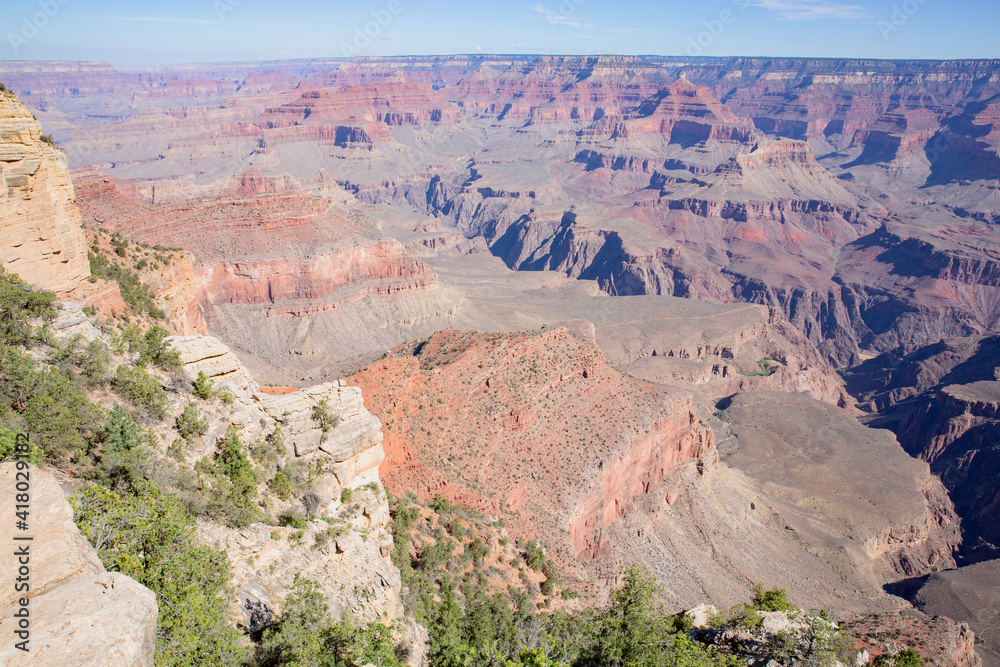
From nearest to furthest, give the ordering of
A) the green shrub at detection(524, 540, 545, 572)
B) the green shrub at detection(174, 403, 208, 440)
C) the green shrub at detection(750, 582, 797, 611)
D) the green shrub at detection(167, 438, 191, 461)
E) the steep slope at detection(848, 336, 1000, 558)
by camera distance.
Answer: the green shrub at detection(167, 438, 191, 461) → the green shrub at detection(174, 403, 208, 440) → the green shrub at detection(750, 582, 797, 611) → the green shrub at detection(524, 540, 545, 572) → the steep slope at detection(848, 336, 1000, 558)

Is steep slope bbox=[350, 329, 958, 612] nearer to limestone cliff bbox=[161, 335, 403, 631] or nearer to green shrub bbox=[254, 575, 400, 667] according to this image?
limestone cliff bbox=[161, 335, 403, 631]

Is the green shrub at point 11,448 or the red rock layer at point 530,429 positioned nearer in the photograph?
the green shrub at point 11,448

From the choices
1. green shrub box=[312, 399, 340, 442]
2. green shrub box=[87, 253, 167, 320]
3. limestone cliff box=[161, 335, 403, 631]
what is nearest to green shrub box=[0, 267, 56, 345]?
limestone cliff box=[161, 335, 403, 631]

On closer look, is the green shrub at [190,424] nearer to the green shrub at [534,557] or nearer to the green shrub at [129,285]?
the green shrub at [129,285]

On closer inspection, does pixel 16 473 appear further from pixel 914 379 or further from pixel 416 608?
pixel 914 379

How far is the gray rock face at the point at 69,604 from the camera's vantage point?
10.2 m

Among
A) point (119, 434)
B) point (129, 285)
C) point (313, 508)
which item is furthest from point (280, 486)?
point (129, 285)

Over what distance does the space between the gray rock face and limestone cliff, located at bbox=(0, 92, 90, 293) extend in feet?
45.1

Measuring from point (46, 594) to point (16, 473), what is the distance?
3.84 metres

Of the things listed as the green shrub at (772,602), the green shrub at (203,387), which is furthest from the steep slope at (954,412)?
the green shrub at (203,387)

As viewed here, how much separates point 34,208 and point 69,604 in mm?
18206

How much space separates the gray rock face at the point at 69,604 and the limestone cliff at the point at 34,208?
45.1 feet

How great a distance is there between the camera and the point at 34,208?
75.9 ft

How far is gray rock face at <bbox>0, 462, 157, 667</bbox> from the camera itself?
10172 mm
